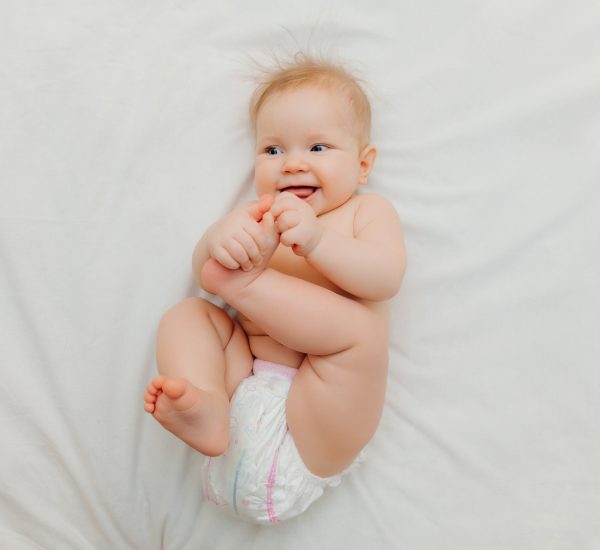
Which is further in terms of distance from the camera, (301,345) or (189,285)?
(189,285)

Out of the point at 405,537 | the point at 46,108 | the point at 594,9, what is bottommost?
the point at 405,537

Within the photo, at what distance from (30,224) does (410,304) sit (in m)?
0.72

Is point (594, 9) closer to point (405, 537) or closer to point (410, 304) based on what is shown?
point (410, 304)

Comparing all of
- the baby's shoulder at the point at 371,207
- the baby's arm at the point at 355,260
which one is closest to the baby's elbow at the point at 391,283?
the baby's arm at the point at 355,260

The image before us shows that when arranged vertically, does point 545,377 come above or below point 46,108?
below

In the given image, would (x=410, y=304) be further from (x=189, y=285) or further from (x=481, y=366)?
(x=189, y=285)

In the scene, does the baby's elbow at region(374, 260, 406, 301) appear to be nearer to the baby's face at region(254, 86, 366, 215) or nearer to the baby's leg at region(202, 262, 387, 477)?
the baby's leg at region(202, 262, 387, 477)

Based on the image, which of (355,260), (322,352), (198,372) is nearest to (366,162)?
(355,260)

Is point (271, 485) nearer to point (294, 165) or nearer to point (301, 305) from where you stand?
point (301, 305)

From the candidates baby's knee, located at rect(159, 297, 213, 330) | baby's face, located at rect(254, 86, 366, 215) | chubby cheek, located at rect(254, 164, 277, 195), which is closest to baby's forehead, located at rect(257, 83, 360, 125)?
baby's face, located at rect(254, 86, 366, 215)

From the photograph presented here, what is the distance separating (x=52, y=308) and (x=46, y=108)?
1.22ft

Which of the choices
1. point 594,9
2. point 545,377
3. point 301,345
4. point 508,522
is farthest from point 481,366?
point 594,9

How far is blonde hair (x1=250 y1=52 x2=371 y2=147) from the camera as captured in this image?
1.29 metres

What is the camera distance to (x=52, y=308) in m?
1.33
